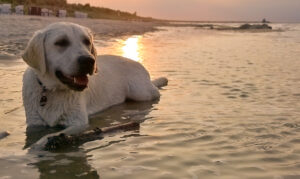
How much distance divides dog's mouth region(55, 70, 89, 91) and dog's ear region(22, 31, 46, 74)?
0.18 m

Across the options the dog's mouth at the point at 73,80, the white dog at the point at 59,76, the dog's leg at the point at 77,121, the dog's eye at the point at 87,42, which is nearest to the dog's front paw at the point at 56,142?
the white dog at the point at 59,76

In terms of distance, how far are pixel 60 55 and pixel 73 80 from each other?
31cm

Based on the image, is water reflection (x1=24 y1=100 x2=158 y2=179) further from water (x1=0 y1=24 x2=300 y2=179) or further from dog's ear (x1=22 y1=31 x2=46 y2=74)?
dog's ear (x1=22 y1=31 x2=46 y2=74)

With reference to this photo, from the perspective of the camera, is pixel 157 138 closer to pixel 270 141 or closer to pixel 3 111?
pixel 270 141

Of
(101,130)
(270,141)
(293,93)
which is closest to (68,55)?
(101,130)

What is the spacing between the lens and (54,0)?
160ft

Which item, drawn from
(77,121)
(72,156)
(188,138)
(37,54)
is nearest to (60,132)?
(77,121)

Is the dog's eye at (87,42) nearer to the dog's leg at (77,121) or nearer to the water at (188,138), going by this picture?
the dog's leg at (77,121)

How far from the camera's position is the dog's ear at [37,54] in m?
4.48

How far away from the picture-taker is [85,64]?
4.30 metres

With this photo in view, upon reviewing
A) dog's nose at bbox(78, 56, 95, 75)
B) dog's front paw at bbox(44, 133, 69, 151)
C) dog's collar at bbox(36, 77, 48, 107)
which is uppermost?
dog's nose at bbox(78, 56, 95, 75)

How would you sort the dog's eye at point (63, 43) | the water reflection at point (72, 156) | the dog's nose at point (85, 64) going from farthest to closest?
the dog's eye at point (63, 43), the dog's nose at point (85, 64), the water reflection at point (72, 156)

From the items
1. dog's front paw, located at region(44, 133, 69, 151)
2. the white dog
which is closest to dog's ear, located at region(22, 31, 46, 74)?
the white dog

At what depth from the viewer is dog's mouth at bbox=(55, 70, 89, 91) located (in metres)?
4.43
